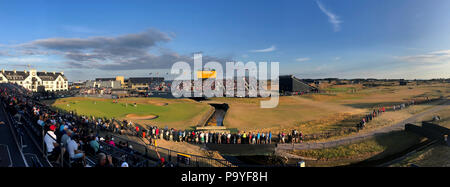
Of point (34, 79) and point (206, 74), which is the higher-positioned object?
point (206, 74)

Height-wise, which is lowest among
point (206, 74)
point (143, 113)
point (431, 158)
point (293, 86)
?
point (143, 113)

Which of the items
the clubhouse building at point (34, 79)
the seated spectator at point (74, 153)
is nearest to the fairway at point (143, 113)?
the seated spectator at point (74, 153)

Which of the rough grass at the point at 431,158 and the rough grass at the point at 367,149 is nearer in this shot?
the rough grass at the point at 431,158

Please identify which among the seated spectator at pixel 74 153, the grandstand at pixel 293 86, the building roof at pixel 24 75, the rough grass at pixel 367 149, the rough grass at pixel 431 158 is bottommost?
the rough grass at pixel 367 149

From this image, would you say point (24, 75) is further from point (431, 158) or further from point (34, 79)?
point (431, 158)

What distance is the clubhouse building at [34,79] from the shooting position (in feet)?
299

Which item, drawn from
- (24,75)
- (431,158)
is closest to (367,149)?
(431,158)

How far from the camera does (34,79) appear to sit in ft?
A: 317

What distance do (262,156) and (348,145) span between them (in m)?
7.74

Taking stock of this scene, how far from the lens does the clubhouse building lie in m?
91.2

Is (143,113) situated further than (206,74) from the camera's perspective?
No

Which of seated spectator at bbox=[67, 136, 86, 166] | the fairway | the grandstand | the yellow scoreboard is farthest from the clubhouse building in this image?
seated spectator at bbox=[67, 136, 86, 166]

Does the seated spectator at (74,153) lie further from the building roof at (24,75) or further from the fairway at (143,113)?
the building roof at (24,75)
